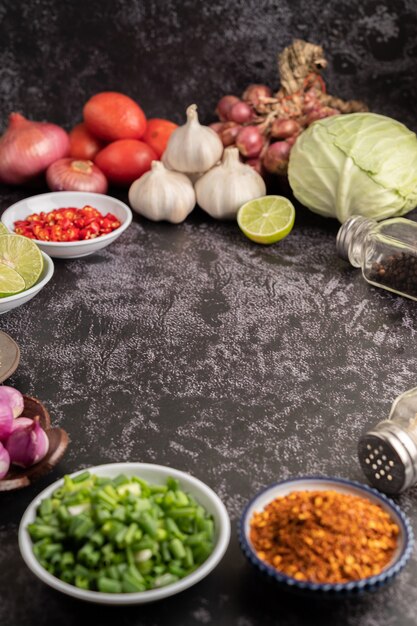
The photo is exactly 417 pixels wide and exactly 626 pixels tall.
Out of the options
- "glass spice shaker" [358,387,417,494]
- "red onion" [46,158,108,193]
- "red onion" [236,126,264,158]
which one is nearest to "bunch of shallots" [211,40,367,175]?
"red onion" [236,126,264,158]

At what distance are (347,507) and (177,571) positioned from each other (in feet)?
0.70

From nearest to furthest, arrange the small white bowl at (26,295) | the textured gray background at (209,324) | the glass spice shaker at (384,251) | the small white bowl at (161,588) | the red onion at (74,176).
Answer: the small white bowl at (161,588) → the textured gray background at (209,324) → the small white bowl at (26,295) → the glass spice shaker at (384,251) → the red onion at (74,176)

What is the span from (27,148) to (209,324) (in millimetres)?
821

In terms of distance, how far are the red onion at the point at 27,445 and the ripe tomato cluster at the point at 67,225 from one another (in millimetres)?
738

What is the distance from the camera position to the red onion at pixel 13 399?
1.17 m

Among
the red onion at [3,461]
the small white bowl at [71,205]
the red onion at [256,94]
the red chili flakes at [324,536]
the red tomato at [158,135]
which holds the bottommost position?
the small white bowl at [71,205]

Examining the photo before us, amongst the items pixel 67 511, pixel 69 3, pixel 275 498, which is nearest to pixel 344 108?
pixel 69 3

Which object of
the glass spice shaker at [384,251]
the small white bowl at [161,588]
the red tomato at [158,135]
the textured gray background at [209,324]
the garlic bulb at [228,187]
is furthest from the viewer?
the red tomato at [158,135]

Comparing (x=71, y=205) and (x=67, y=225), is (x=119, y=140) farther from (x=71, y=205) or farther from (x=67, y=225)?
(x=67, y=225)

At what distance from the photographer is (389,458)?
3.59 feet

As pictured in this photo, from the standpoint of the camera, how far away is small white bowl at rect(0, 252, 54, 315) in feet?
4.87

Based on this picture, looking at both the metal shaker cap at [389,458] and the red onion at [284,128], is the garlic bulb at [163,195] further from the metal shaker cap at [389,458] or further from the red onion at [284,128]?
the metal shaker cap at [389,458]

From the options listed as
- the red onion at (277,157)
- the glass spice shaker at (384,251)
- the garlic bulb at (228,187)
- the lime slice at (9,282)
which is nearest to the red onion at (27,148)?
the garlic bulb at (228,187)

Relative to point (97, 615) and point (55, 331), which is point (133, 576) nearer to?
point (97, 615)
